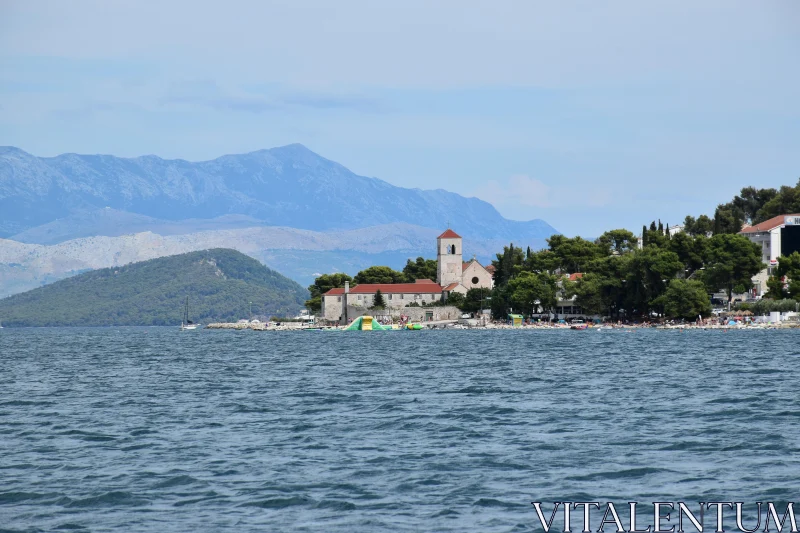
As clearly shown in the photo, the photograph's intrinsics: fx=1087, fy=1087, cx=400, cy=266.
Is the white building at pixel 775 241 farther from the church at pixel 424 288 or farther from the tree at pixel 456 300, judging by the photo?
the tree at pixel 456 300

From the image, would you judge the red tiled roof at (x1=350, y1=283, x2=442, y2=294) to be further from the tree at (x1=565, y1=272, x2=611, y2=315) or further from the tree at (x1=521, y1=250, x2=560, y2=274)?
the tree at (x1=565, y1=272, x2=611, y2=315)

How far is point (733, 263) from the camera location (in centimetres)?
11388

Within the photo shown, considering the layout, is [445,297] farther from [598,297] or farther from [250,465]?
[250,465]

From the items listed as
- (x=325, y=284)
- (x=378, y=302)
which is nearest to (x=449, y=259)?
(x=378, y=302)

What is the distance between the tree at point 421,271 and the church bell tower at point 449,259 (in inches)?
499

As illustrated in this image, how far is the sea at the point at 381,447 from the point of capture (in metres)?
→ 18.3

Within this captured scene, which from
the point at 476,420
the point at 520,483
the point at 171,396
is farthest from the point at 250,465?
the point at 171,396

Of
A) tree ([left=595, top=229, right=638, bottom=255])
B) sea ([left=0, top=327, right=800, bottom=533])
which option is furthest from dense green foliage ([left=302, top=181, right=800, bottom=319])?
sea ([left=0, top=327, right=800, bottom=533])

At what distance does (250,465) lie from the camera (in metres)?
22.2

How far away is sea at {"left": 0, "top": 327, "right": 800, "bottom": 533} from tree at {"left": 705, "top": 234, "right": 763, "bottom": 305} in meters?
70.8

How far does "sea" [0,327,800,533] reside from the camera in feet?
60.1

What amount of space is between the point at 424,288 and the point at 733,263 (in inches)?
2020

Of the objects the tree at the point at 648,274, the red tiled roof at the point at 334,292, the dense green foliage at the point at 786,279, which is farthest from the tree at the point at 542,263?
the dense green foliage at the point at 786,279

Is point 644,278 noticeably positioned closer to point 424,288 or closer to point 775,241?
point 775,241
